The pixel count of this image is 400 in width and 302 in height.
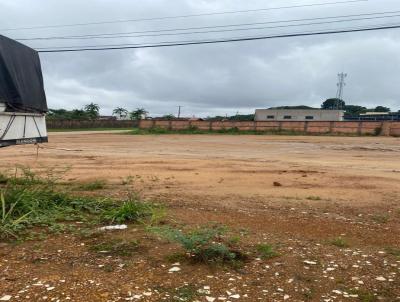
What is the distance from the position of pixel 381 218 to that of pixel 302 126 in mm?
46857

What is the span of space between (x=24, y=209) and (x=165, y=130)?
54.2 m

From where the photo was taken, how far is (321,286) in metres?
4.30

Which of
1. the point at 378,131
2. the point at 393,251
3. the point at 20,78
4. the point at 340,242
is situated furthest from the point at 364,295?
the point at 378,131

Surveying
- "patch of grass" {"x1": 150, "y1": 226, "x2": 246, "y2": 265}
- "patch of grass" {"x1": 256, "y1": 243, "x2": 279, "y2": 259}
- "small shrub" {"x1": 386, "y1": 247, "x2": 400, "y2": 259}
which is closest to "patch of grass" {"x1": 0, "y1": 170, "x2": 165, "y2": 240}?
"patch of grass" {"x1": 150, "y1": 226, "x2": 246, "y2": 265}

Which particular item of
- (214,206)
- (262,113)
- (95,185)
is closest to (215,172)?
(95,185)

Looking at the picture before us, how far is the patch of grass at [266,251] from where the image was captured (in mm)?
5096

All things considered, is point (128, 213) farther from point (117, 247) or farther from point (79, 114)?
point (79, 114)

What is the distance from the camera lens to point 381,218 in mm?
7184

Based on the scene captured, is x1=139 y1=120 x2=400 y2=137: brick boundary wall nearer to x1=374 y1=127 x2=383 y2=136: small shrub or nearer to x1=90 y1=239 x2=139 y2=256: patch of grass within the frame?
x1=374 y1=127 x2=383 y2=136: small shrub

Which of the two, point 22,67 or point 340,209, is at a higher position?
point 22,67

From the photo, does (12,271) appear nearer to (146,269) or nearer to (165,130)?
(146,269)

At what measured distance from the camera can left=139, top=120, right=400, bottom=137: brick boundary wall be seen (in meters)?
48.5

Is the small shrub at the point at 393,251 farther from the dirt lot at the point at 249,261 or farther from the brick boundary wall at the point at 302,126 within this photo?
the brick boundary wall at the point at 302,126

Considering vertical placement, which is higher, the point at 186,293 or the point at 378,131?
the point at 378,131
